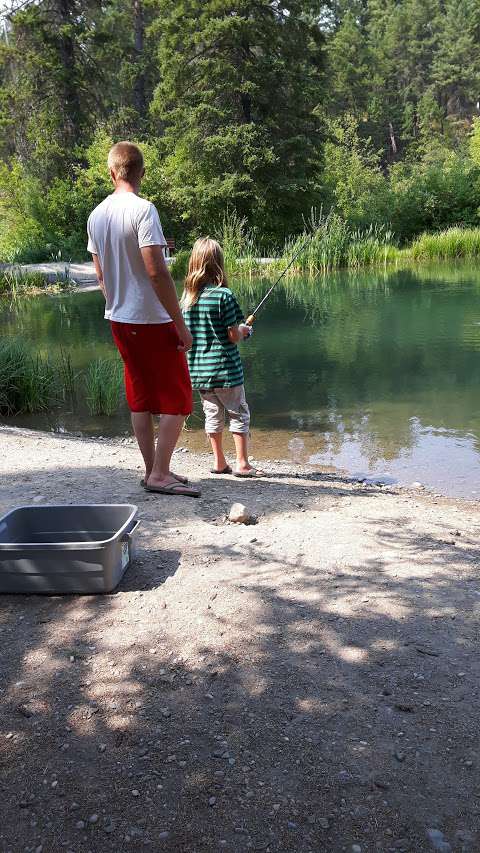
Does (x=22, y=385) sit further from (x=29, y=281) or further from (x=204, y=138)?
(x=204, y=138)

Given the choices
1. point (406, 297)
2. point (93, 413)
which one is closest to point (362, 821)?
point (93, 413)

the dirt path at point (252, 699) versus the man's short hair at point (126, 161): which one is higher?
the man's short hair at point (126, 161)

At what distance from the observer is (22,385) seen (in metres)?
8.46

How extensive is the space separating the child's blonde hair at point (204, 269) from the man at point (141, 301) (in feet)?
2.44

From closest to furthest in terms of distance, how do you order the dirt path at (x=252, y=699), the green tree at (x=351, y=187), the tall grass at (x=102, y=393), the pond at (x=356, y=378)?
the dirt path at (x=252, y=699)
the pond at (x=356, y=378)
the tall grass at (x=102, y=393)
the green tree at (x=351, y=187)

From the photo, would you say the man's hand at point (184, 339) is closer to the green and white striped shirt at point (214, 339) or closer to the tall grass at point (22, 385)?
the green and white striped shirt at point (214, 339)

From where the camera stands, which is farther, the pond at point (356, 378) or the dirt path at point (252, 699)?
the pond at point (356, 378)

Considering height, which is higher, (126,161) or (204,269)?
(126,161)

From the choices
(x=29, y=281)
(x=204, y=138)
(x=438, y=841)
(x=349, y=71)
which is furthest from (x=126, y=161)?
(x=349, y=71)

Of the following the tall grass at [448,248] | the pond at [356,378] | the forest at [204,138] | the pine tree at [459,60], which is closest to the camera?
the pond at [356,378]

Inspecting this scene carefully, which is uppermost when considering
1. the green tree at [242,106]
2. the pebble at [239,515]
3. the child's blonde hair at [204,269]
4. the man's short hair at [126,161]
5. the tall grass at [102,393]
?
the green tree at [242,106]

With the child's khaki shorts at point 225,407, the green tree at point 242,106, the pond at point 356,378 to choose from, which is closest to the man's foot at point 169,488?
the child's khaki shorts at point 225,407

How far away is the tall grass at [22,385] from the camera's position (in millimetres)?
8258

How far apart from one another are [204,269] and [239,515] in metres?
1.52
